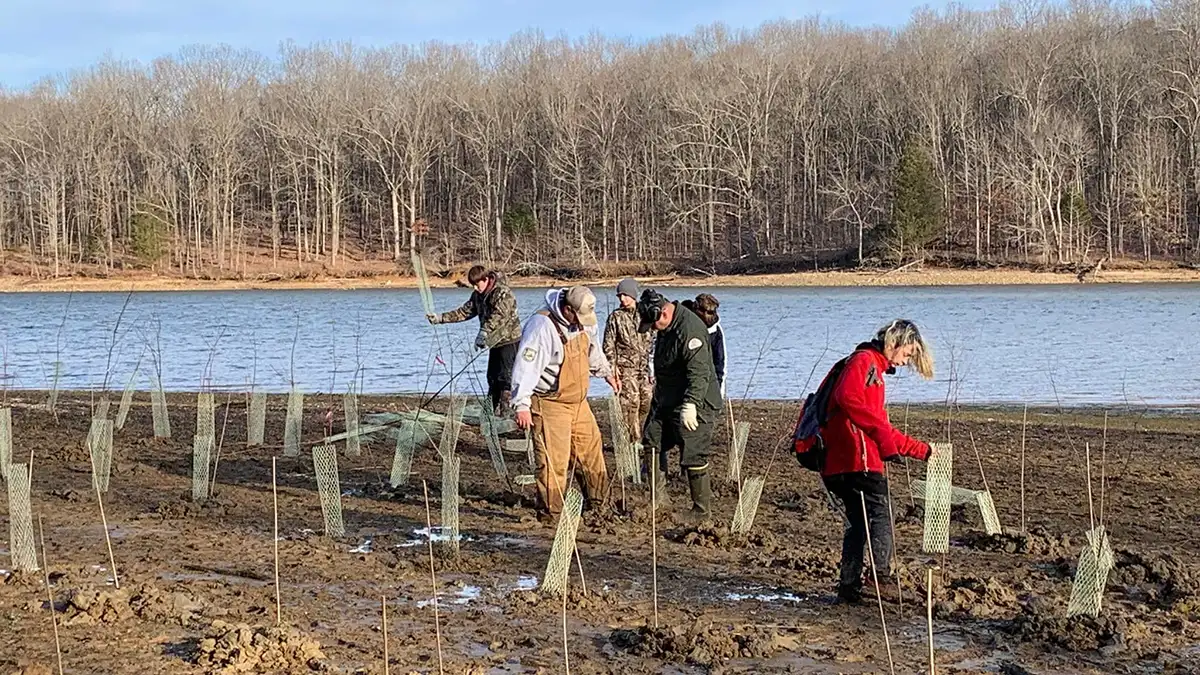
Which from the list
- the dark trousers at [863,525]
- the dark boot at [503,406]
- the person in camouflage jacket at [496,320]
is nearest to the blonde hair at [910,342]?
the dark trousers at [863,525]

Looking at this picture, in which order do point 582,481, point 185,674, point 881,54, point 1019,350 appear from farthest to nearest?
point 881,54
point 1019,350
point 582,481
point 185,674

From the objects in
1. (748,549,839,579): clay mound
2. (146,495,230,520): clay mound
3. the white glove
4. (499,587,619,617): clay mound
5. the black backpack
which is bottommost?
(748,549,839,579): clay mound

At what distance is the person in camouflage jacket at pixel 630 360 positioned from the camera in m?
10.1

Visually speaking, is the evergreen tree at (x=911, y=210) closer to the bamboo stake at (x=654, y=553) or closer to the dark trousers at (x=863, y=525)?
the bamboo stake at (x=654, y=553)

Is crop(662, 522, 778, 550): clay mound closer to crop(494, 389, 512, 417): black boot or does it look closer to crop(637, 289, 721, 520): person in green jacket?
crop(637, 289, 721, 520): person in green jacket

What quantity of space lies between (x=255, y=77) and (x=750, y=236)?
27.5m

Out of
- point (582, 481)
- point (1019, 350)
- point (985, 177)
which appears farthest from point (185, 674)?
point (985, 177)

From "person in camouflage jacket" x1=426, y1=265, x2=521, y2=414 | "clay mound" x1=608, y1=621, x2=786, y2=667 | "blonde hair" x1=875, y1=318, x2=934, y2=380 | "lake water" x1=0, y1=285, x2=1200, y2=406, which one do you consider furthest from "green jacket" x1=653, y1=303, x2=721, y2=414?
"lake water" x1=0, y1=285, x2=1200, y2=406

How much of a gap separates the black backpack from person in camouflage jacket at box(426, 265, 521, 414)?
4602 millimetres

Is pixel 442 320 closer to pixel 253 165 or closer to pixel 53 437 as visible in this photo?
pixel 53 437

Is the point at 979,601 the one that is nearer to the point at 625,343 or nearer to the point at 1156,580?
the point at 1156,580

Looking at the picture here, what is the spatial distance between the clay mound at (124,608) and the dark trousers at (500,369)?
203 inches

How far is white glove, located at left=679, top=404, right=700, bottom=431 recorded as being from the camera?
8.02 m

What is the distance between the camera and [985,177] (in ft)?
195
